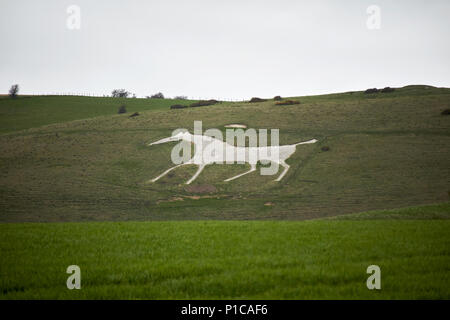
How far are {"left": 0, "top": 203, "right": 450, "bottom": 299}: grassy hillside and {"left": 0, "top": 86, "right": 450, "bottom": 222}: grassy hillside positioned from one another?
2041 centimetres

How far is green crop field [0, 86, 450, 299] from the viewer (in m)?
6.97

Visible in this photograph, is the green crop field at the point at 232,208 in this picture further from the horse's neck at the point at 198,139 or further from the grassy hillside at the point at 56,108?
the horse's neck at the point at 198,139

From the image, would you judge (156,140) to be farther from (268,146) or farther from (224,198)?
(224,198)

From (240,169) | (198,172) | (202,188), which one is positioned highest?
(240,169)

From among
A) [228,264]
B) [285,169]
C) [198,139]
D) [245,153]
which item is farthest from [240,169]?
[228,264]

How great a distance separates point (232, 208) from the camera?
35156 mm

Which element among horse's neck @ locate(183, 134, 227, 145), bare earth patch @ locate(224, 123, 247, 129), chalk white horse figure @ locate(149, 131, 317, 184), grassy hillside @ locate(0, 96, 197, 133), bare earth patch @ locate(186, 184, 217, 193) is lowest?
bare earth patch @ locate(186, 184, 217, 193)

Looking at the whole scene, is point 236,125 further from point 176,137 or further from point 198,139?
point 176,137

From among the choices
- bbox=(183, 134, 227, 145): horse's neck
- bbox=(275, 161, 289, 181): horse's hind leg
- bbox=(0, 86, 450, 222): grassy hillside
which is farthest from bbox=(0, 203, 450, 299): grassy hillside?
bbox=(183, 134, 227, 145): horse's neck

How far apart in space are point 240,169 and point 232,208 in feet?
38.8

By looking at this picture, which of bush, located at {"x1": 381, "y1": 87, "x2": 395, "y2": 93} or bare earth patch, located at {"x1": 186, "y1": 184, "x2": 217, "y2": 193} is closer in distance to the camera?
bare earth patch, located at {"x1": 186, "y1": 184, "x2": 217, "y2": 193}

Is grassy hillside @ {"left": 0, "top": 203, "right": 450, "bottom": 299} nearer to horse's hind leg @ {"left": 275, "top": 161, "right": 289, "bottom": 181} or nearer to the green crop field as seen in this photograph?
the green crop field

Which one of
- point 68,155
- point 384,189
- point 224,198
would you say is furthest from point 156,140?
point 384,189

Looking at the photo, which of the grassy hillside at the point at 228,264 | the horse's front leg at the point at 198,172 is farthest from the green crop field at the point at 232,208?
the horse's front leg at the point at 198,172
